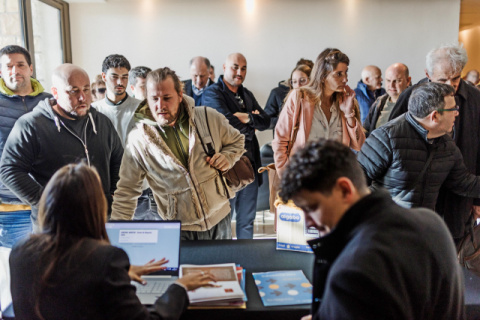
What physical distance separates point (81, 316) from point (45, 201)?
0.33 meters

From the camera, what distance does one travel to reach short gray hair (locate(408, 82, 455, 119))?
2113mm

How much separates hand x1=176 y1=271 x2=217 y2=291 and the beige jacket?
1.89 feet

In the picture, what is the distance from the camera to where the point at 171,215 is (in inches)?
84.4

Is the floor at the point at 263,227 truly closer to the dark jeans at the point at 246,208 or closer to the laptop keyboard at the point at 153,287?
the dark jeans at the point at 246,208

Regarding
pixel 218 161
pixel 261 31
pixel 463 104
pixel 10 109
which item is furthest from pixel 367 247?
pixel 261 31

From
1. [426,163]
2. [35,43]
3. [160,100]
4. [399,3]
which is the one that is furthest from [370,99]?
[35,43]

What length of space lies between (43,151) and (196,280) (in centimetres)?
119

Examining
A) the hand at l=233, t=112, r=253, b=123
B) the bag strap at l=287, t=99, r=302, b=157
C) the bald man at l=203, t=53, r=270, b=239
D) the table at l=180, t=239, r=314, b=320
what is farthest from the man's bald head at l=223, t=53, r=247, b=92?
the table at l=180, t=239, r=314, b=320

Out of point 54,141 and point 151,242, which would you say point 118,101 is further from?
point 151,242

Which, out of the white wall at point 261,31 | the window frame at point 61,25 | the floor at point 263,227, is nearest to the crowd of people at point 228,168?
the floor at point 263,227

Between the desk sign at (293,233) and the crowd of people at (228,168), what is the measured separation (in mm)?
222

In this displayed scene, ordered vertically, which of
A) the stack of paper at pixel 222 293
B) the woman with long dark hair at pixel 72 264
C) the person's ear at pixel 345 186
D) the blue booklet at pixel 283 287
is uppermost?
the person's ear at pixel 345 186

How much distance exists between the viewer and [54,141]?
2.21m

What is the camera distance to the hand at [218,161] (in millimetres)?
2145
